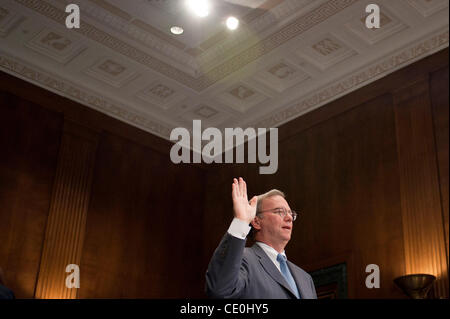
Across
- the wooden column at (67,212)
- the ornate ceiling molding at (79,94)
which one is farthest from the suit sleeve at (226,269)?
the ornate ceiling molding at (79,94)

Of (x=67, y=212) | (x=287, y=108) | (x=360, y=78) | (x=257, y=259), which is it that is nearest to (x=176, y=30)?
(x=287, y=108)

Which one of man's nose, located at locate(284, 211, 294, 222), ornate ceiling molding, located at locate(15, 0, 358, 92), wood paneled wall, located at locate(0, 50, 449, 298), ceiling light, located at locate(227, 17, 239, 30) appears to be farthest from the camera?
ceiling light, located at locate(227, 17, 239, 30)

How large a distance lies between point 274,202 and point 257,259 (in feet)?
1.43

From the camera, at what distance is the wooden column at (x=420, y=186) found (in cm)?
769

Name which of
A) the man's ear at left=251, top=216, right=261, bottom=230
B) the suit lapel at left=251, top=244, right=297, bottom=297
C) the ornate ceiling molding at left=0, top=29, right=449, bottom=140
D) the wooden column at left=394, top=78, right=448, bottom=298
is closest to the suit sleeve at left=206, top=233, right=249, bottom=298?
the suit lapel at left=251, top=244, right=297, bottom=297

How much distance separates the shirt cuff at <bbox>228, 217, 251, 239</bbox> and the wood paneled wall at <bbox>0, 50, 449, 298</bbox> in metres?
5.55

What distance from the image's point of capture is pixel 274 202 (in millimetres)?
3404

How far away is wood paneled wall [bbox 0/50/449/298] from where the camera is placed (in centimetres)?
824

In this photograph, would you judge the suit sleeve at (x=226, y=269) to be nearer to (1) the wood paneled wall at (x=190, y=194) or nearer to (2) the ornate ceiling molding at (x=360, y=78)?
(1) the wood paneled wall at (x=190, y=194)

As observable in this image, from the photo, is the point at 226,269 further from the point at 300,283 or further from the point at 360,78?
the point at 360,78

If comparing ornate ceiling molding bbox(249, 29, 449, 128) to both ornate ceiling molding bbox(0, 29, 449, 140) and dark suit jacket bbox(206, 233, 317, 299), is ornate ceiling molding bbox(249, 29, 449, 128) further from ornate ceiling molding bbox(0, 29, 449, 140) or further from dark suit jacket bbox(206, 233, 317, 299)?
dark suit jacket bbox(206, 233, 317, 299)

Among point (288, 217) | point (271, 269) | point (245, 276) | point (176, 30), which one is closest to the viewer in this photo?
point (245, 276)

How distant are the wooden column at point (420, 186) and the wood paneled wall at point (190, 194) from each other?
0.05 ft
